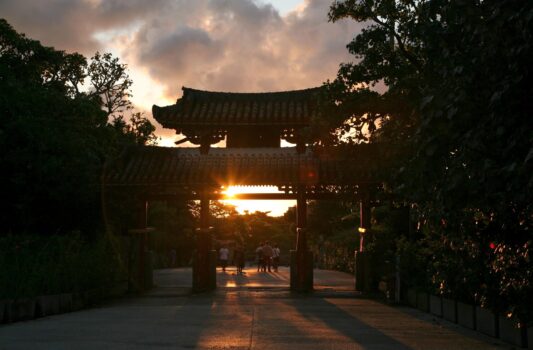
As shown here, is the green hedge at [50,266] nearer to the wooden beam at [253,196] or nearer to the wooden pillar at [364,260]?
the wooden beam at [253,196]

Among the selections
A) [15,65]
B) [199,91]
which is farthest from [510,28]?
[15,65]

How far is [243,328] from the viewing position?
38.7ft

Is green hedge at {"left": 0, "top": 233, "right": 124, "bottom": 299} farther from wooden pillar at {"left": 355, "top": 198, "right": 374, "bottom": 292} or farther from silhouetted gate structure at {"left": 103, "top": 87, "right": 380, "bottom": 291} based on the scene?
wooden pillar at {"left": 355, "top": 198, "right": 374, "bottom": 292}

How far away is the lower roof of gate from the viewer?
72.7 ft

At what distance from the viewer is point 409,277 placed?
17.7 metres

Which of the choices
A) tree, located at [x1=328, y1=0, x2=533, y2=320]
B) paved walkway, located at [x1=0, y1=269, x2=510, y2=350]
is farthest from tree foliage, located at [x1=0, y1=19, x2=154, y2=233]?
tree, located at [x1=328, y1=0, x2=533, y2=320]

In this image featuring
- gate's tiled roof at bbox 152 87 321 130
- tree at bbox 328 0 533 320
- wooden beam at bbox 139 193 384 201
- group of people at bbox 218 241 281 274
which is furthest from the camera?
group of people at bbox 218 241 281 274

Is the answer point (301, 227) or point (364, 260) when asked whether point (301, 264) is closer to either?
point (301, 227)

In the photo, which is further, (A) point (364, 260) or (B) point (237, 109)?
(B) point (237, 109)

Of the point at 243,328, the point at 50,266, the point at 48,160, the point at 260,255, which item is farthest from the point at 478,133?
the point at 260,255

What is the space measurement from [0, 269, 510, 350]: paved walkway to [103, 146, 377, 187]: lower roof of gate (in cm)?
501

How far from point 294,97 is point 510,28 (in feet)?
59.1

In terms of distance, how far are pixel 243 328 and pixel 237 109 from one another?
13549 millimetres

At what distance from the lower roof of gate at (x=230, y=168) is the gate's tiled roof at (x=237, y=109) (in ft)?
3.01
